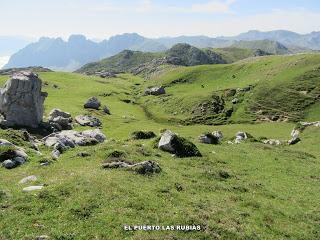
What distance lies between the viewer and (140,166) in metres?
36.2

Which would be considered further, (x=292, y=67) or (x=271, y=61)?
(x=271, y=61)

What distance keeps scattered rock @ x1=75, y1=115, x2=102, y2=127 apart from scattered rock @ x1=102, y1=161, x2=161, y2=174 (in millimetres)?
60679

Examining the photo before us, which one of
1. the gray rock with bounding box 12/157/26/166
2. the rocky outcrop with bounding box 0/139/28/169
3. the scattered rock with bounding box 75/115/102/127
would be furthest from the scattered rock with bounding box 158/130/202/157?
the scattered rock with bounding box 75/115/102/127

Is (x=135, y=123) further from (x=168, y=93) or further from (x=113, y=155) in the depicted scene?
(x=113, y=155)

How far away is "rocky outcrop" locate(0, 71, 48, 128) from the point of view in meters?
76.7

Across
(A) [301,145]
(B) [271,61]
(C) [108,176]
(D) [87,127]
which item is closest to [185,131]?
(D) [87,127]

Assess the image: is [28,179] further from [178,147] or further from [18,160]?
[178,147]

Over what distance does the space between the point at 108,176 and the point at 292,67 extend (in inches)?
5232

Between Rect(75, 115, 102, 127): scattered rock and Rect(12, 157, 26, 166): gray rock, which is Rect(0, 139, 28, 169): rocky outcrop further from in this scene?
Rect(75, 115, 102, 127): scattered rock

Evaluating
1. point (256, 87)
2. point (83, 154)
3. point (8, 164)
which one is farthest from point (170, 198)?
point (256, 87)

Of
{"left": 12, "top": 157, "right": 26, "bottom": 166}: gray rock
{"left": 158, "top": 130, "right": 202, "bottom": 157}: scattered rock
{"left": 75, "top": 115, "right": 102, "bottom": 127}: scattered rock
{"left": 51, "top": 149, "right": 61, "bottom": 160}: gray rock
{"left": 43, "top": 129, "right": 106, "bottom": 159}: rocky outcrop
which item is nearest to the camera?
{"left": 12, "top": 157, "right": 26, "bottom": 166}: gray rock

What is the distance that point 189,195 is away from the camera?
31750 millimetres

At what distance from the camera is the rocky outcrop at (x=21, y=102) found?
76688mm

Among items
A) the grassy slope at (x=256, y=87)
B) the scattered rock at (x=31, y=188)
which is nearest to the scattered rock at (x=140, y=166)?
the scattered rock at (x=31, y=188)
